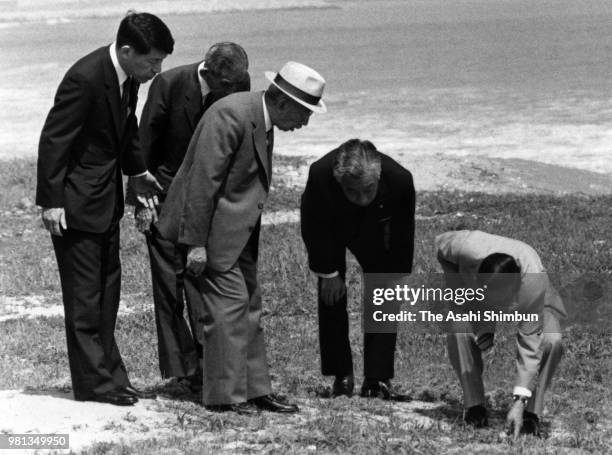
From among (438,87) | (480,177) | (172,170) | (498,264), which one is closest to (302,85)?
(498,264)

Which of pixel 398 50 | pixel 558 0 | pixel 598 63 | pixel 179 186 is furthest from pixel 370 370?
pixel 558 0

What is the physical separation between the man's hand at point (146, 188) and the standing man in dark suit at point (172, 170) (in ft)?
0.44

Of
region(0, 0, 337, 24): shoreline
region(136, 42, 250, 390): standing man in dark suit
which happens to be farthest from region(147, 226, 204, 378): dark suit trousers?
region(0, 0, 337, 24): shoreline

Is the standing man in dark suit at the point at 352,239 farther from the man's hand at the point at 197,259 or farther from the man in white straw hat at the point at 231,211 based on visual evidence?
the man's hand at the point at 197,259

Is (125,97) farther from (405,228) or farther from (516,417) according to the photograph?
(516,417)

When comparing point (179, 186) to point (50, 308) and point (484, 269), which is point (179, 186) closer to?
point (484, 269)

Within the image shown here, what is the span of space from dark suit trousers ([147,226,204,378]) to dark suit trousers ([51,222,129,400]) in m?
0.66

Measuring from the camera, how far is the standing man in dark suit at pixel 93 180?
6312 millimetres

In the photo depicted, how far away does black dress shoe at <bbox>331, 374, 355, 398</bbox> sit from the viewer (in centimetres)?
728

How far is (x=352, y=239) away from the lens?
23.2 ft

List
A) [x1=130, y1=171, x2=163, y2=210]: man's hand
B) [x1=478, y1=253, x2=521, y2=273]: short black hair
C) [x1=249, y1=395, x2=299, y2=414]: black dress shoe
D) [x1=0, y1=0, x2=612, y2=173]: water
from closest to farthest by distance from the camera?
[x1=478, y1=253, x2=521, y2=273]: short black hair, [x1=249, y1=395, x2=299, y2=414]: black dress shoe, [x1=130, y1=171, x2=163, y2=210]: man's hand, [x1=0, y1=0, x2=612, y2=173]: water

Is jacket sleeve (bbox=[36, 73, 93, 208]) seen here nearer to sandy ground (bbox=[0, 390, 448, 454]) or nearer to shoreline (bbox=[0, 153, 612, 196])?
sandy ground (bbox=[0, 390, 448, 454])

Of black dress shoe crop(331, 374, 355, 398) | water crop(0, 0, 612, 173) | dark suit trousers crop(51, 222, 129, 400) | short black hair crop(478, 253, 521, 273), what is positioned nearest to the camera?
short black hair crop(478, 253, 521, 273)

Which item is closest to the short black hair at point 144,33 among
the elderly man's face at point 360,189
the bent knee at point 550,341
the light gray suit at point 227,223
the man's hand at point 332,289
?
the light gray suit at point 227,223
